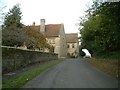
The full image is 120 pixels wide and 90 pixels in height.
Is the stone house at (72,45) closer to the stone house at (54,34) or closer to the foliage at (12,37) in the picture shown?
the stone house at (54,34)

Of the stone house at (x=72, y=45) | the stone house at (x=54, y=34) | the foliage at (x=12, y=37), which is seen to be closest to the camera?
the foliage at (x=12, y=37)

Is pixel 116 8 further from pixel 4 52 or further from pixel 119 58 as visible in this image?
pixel 4 52

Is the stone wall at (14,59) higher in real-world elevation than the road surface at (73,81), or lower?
higher

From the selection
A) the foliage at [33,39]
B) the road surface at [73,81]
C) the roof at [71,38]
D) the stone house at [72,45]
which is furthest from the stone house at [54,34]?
the road surface at [73,81]

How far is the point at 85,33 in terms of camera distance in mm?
47062

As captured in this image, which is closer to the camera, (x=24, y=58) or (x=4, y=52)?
(x=4, y=52)

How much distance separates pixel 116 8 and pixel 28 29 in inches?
1390

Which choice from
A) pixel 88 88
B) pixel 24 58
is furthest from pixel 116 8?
pixel 24 58

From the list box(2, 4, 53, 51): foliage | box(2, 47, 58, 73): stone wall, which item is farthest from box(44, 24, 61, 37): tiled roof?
box(2, 47, 58, 73): stone wall

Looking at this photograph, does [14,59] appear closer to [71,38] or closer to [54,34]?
[54,34]

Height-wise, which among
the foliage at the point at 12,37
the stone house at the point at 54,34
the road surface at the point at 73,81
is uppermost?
the stone house at the point at 54,34

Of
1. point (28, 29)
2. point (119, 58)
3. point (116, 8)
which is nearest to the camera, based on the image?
point (116, 8)

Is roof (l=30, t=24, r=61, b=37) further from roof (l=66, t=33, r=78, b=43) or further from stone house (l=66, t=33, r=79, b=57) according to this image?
roof (l=66, t=33, r=78, b=43)

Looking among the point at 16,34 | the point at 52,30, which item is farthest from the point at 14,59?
the point at 52,30
